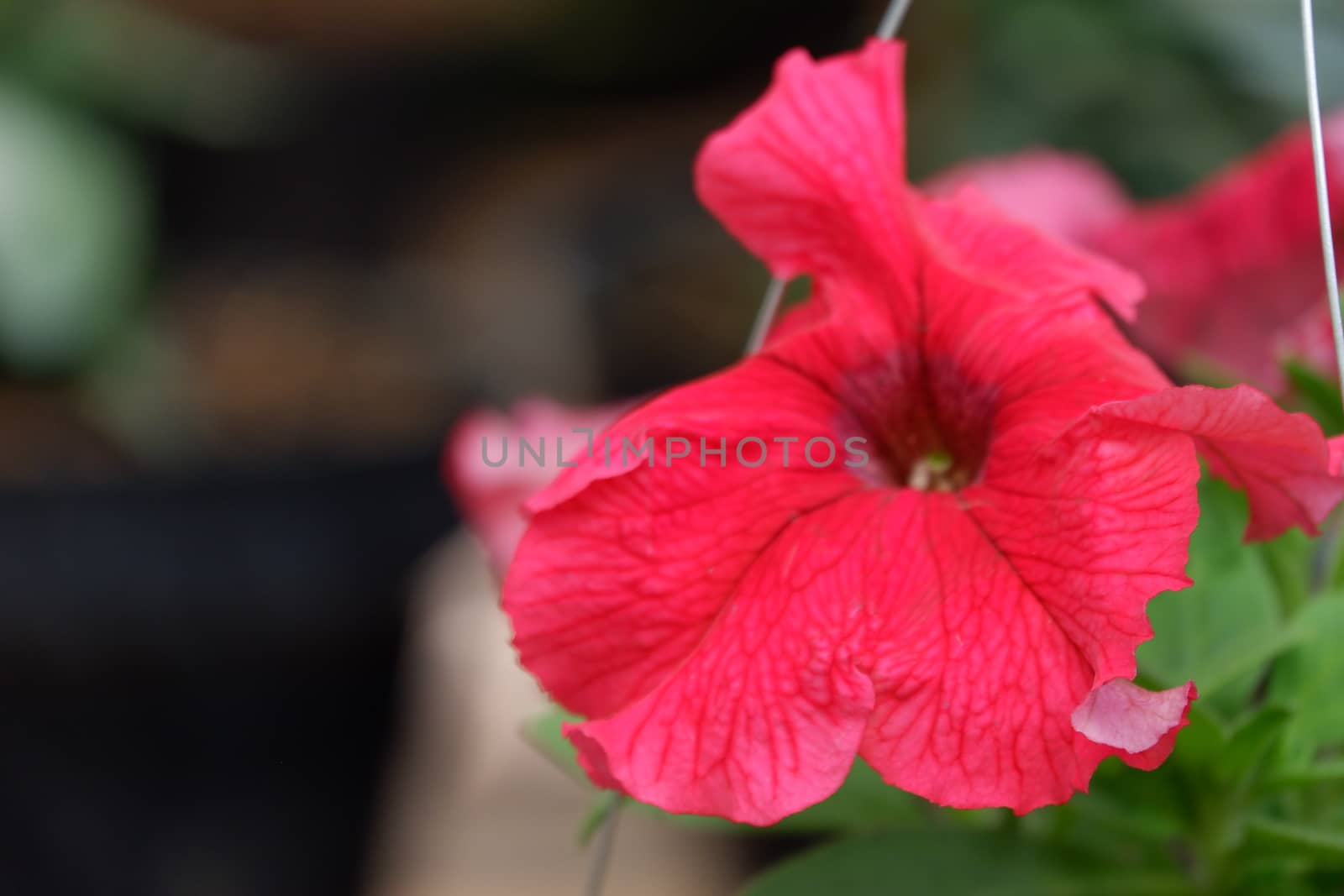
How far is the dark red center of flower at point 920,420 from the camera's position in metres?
0.35

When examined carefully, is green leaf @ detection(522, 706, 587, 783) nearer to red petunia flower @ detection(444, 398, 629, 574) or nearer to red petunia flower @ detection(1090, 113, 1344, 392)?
red petunia flower @ detection(444, 398, 629, 574)

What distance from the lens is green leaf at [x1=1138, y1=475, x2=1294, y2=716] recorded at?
0.36 metres

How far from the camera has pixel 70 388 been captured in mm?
1670

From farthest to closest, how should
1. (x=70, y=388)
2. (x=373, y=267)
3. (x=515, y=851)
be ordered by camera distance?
(x=373, y=267) < (x=70, y=388) < (x=515, y=851)

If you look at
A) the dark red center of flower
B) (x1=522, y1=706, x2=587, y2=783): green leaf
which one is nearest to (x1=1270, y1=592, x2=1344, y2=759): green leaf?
the dark red center of flower

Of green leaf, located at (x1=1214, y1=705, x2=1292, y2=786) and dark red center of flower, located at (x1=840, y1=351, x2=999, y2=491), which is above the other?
dark red center of flower, located at (x1=840, y1=351, x2=999, y2=491)

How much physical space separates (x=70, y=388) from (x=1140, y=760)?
66.5 inches

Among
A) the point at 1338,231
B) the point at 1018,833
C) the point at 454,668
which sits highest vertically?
the point at 1338,231

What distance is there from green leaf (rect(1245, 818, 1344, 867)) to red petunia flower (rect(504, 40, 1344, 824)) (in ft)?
0.30

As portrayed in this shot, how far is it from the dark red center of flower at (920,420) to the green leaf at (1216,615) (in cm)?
7

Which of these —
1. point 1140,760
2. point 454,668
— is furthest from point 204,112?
point 1140,760

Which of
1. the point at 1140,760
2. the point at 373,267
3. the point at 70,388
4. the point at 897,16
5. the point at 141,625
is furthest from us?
the point at 373,267

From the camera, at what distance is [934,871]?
0.37m

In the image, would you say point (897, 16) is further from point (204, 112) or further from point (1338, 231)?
point (204, 112)
